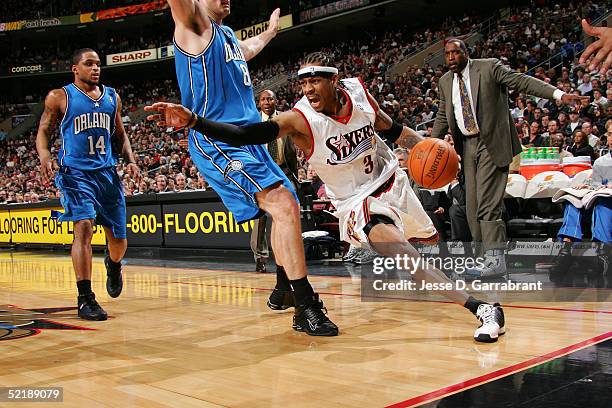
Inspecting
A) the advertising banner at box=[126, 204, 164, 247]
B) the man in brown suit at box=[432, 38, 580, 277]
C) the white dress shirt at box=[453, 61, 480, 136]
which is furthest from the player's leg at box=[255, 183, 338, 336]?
the advertising banner at box=[126, 204, 164, 247]

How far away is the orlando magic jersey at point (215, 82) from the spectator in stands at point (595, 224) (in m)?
2.97

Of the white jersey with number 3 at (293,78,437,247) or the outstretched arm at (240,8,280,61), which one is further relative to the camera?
the outstretched arm at (240,8,280,61)

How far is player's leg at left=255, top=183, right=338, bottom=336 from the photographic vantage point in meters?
3.28

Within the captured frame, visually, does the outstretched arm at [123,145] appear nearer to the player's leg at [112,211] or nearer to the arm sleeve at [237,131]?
the player's leg at [112,211]

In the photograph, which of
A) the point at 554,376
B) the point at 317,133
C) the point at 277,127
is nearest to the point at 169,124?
the point at 277,127

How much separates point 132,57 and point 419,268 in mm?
28177

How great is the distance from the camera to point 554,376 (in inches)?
88.5

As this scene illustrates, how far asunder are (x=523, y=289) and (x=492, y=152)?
1.10 m

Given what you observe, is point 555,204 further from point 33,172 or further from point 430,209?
point 33,172

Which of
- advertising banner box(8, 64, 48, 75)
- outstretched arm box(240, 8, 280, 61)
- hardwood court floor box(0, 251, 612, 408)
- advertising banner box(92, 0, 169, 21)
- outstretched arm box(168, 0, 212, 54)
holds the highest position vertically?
advertising banner box(92, 0, 169, 21)

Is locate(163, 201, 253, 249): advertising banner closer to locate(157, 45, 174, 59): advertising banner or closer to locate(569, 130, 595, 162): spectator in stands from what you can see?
locate(569, 130, 595, 162): spectator in stands

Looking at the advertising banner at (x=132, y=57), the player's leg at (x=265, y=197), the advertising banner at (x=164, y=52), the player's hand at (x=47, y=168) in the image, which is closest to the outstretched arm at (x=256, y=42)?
the player's leg at (x=265, y=197)

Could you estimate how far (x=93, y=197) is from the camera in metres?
4.38

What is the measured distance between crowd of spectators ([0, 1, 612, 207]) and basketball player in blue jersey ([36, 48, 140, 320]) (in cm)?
59
